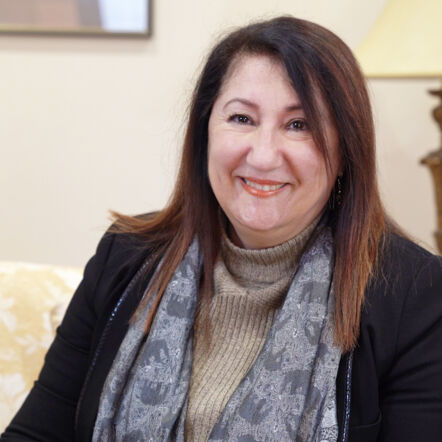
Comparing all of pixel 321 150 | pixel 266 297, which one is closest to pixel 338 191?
pixel 321 150

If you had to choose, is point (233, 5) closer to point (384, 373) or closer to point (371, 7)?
point (371, 7)

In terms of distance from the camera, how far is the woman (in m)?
1.17

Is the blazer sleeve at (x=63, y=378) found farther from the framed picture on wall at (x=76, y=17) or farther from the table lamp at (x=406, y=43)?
the framed picture on wall at (x=76, y=17)

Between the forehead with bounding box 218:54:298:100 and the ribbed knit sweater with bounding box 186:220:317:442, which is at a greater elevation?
the forehead with bounding box 218:54:298:100

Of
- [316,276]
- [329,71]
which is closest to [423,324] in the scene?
[316,276]

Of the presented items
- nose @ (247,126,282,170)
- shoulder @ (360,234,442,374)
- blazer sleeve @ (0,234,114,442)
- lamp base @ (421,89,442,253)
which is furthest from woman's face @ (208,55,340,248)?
lamp base @ (421,89,442,253)

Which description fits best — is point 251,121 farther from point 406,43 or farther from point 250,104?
point 406,43

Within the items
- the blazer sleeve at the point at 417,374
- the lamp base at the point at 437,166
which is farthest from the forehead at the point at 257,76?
the lamp base at the point at 437,166

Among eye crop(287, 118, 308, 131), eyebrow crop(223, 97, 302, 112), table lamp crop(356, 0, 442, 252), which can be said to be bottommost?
eye crop(287, 118, 308, 131)

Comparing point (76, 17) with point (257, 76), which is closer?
point (257, 76)

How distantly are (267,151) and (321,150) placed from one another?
9 centimetres

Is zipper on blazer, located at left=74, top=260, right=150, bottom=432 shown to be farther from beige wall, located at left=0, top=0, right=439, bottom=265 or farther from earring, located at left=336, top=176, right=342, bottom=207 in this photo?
beige wall, located at left=0, top=0, right=439, bottom=265

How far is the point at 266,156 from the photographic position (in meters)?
1.21

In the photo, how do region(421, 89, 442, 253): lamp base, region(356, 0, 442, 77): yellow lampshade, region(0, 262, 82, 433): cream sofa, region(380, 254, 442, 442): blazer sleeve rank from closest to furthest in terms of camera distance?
region(380, 254, 442, 442): blazer sleeve → region(0, 262, 82, 433): cream sofa → region(356, 0, 442, 77): yellow lampshade → region(421, 89, 442, 253): lamp base
